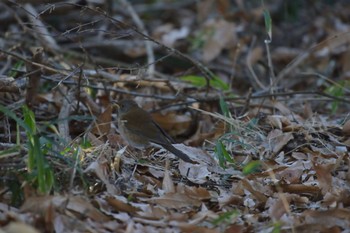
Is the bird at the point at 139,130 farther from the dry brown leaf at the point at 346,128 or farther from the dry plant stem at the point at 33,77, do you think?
the dry brown leaf at the point at 346,128

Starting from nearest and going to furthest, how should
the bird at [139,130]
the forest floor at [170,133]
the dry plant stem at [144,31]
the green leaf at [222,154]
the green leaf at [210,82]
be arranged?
the forest floor at [170,133], the green leaf at [222,154], the bird at [139,130], the green leaf at [210,82], the dry plant stem at [144,31]

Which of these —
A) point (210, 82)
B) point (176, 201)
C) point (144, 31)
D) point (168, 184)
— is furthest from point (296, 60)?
point (176, 201)

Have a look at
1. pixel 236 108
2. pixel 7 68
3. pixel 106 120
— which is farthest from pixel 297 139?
pixel 7 68

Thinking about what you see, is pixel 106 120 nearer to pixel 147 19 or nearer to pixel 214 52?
pixel 214 52

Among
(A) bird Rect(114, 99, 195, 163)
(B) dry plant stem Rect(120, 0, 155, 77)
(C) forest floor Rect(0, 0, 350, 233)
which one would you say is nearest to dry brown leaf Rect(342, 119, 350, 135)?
(C) forest floor Rect(0, 0, 350, 233)

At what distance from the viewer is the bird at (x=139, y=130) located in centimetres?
473

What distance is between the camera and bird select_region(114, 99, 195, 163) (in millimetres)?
4725

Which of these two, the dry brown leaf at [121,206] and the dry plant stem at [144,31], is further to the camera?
the dry plant stem at [144,31]

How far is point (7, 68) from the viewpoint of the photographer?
255 inches

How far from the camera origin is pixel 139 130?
4.93m

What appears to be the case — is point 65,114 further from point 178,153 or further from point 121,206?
point 121,206

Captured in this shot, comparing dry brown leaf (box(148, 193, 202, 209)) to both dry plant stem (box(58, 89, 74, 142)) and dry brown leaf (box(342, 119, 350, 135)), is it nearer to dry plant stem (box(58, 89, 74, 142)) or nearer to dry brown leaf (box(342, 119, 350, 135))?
dry plant stem (box(58, 89, 74, 142))

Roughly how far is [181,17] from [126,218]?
6.18 meters

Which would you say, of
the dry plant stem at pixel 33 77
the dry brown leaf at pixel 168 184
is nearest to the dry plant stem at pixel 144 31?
the dry plant stem at pixel 33 77
